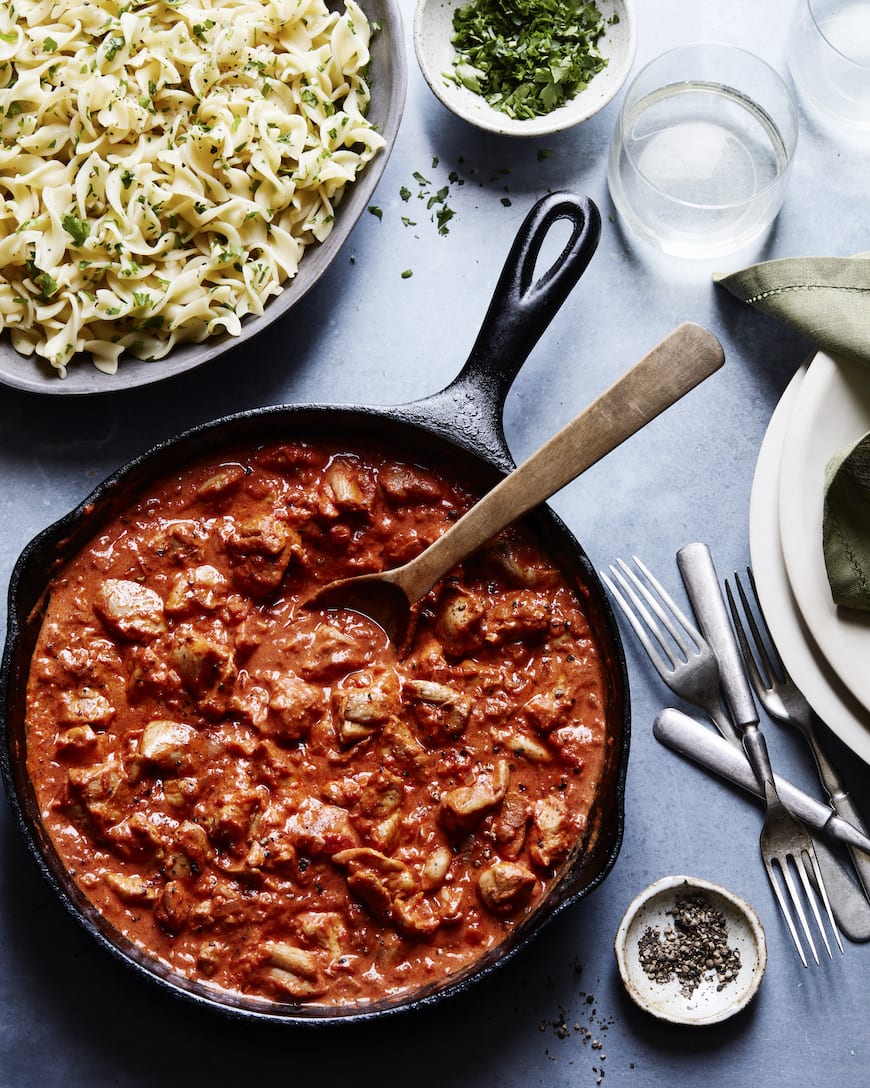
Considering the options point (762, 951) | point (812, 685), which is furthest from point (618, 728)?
point (762, 951)

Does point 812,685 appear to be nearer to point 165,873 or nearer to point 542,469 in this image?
point 542,469

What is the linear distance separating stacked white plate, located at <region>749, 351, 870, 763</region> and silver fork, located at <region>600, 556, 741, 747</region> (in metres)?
0.36

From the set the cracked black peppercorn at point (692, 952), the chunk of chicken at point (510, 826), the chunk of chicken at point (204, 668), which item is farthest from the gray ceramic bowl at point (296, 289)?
the cracked black peppercorn at point (692, 952)

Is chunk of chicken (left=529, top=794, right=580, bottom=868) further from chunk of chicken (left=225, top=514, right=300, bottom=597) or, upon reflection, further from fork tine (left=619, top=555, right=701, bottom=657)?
chunk of chicken (left=225, top=514, right=300, bottom=597)

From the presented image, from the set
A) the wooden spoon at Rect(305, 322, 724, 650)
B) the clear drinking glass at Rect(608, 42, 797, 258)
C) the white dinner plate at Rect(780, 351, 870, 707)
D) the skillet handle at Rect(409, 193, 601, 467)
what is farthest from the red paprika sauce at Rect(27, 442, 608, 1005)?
the clear drinking glass at Rect(608, 42, 797, 258)

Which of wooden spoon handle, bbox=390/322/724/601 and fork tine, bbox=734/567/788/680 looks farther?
fork tine, bbox=734/567/788/680

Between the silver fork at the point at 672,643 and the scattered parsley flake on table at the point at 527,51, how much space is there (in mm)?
2273

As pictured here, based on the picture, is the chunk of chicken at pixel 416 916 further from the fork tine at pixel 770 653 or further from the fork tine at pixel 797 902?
the fork tine at pixel 770 653

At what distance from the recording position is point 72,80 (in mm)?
4984

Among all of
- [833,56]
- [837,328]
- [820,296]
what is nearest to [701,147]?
[833,56]

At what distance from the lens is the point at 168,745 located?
14.9ft

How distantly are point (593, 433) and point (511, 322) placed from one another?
0.68 meters

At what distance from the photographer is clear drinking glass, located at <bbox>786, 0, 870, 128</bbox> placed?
536cm

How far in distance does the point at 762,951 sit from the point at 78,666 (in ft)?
10.5
